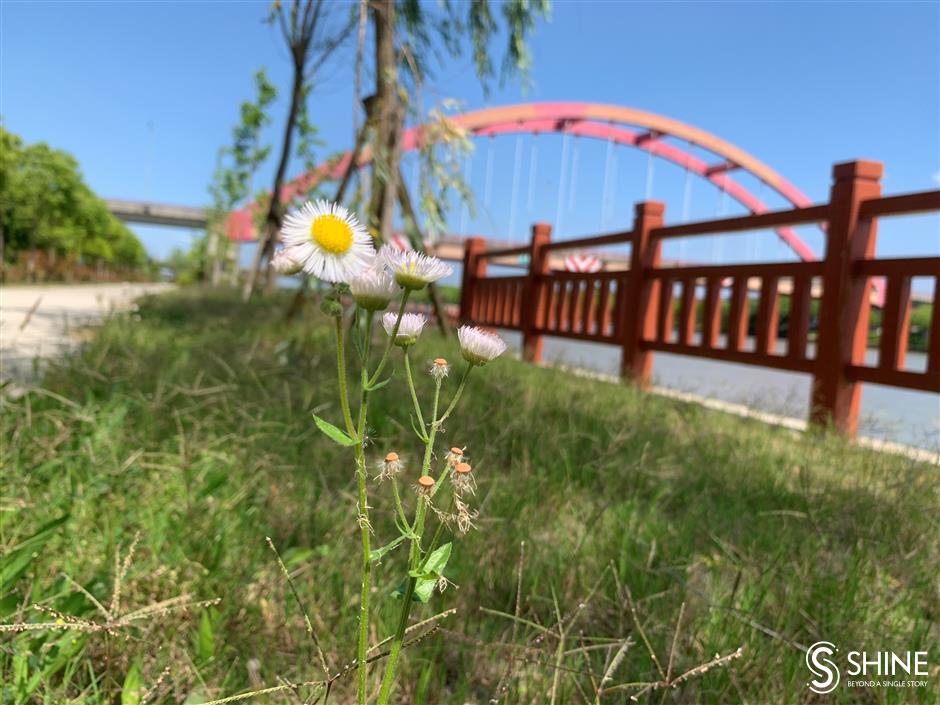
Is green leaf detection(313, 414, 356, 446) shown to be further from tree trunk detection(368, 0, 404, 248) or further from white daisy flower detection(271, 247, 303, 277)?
tree trunk detection(368, 0, 404, 248)

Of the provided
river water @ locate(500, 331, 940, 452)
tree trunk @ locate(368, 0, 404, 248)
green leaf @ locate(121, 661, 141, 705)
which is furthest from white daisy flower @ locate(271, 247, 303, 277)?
tree trunk @ locate(368, 0, 404, 248)

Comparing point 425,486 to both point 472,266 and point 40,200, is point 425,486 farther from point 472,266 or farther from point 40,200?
point 40,200

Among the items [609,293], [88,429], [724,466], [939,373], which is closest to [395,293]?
[88,429]

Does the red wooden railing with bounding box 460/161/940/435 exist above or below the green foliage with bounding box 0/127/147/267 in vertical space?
below

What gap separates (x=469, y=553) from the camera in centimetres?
130

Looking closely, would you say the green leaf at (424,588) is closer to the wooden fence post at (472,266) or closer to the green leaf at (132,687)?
the green leaf at (132,687)

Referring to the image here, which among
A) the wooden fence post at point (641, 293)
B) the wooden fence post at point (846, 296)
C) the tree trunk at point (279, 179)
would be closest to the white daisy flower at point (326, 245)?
the wooden fence post at point (846, 296)

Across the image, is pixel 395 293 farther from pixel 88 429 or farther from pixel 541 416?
pixel 541 416

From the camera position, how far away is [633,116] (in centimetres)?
2936

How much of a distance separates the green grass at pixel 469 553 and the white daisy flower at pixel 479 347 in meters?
0.40

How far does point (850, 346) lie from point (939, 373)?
1.68ft

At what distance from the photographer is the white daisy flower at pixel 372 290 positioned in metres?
0.50

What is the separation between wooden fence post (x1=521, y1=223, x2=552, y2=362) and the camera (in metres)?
6.56
